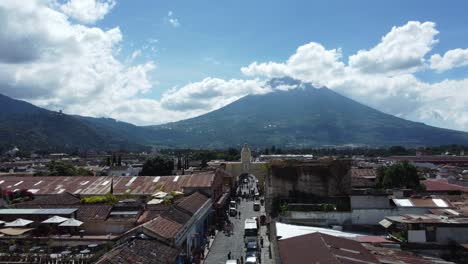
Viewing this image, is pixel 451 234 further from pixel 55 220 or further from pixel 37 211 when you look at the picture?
pixel 37 211

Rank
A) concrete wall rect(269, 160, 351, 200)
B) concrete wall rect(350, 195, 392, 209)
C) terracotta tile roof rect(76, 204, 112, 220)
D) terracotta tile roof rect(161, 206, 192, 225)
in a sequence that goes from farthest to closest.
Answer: concrete wall rect(269, 160, 351, 200), terracotta tile roof rect(76, 204, 112, 220), concrete wall rect(350, 195, 392, 209), terracotta tile roof rect(161, 206, 192, 225)

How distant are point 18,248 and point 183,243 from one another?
7158mm

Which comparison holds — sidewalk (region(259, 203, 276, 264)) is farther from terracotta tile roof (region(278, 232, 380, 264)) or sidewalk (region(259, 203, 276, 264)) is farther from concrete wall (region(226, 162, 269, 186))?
concrete wall (region(226, 162, 269, 186))

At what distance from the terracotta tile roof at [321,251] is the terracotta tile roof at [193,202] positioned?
9.33 metres

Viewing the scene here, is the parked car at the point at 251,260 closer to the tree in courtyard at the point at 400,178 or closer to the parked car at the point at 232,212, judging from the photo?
the parked car at the point at 232,212

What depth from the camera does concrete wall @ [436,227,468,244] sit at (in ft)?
52.4

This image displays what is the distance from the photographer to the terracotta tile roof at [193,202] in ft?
80.5

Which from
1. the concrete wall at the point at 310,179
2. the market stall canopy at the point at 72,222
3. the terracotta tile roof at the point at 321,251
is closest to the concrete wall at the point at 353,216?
the terracotta tile roof at the point at 321,251

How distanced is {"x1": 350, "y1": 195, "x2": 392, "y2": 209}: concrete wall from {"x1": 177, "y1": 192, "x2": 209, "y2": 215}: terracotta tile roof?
350 inches

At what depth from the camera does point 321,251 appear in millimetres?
13078

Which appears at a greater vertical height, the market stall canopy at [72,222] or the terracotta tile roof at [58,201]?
the terracotta tile roof at [58,201]

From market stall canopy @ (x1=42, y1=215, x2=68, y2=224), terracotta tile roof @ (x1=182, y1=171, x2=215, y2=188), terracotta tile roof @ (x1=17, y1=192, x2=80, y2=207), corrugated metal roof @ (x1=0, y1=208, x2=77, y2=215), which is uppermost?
terracotta tile roof @ (x1=182, y1=171, x2=215, y2=188)

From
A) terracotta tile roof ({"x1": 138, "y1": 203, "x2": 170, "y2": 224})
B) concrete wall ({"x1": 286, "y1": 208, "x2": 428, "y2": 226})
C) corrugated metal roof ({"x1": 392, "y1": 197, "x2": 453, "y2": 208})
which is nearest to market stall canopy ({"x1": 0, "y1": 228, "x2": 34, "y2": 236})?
terracotta tile roof ({"x1": 138, "y1": 203, "x2": 170, "y2": 224})

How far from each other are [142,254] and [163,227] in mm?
4008
